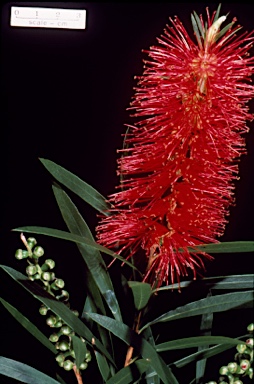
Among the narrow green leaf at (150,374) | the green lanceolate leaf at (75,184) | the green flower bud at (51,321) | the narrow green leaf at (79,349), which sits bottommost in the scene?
the narrow green leaf at (150,374)

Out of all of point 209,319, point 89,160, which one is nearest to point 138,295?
point 209,319

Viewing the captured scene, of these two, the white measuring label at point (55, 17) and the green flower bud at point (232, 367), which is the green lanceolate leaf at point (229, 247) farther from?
the white measuring label at point (55, 17)

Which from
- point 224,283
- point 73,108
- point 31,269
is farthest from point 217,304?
point 73,108

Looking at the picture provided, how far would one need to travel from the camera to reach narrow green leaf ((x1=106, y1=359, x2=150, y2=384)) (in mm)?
814

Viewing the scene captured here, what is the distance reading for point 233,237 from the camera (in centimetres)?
102

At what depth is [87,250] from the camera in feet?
2.87

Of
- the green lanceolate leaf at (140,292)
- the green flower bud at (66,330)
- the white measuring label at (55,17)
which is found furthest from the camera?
the white measuring label at (55,17)

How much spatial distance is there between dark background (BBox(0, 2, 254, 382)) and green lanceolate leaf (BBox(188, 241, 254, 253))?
19 cm

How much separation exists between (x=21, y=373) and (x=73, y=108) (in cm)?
44

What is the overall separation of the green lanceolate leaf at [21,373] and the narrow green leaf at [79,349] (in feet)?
0.28

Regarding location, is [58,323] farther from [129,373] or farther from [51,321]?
[129,373]

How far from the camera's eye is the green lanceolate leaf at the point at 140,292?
0.76m

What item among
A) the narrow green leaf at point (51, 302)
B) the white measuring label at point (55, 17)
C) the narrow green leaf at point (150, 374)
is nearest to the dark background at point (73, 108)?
the white measuring label at point (55, 17)

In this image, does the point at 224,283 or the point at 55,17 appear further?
the point at 55,17
